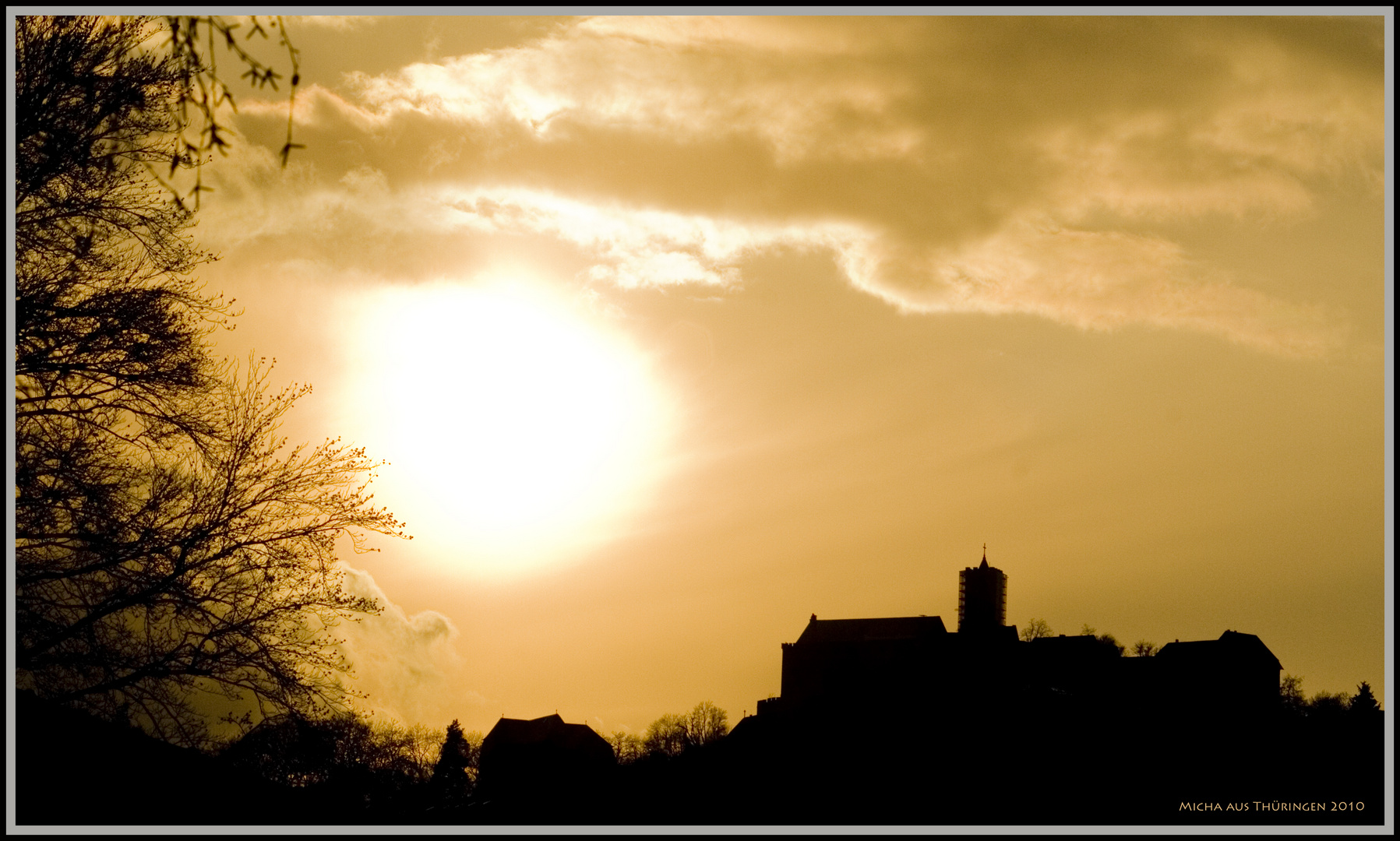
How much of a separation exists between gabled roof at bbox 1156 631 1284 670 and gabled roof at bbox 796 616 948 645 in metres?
18.6

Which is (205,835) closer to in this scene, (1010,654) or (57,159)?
(57,159)

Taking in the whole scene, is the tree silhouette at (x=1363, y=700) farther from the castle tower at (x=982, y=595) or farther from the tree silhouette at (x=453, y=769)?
the tree silhouette at (x=453, y=769)

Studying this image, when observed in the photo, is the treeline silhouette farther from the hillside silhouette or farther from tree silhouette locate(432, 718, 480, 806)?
tree silhouette locate(432, 718, 480, 806)

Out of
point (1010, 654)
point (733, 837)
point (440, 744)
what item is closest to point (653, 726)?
point (440, 744)

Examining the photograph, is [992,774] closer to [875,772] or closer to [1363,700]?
[875,772]

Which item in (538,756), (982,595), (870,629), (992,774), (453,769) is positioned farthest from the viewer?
(982,595)

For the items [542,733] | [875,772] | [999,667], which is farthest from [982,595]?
[875,772]

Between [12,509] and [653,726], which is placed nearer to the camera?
[12,509]

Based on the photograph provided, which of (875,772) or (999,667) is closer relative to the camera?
(875,772)

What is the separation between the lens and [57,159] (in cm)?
1288

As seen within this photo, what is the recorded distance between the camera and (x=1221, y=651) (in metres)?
76.7

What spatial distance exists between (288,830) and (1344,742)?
2978cm

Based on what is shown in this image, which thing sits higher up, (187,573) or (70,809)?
(187,573)

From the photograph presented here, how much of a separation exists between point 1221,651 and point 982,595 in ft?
112
